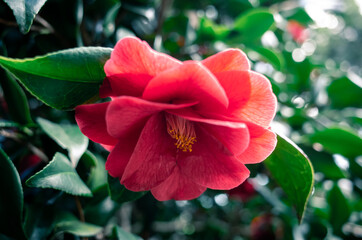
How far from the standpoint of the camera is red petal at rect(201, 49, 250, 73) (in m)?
0.46

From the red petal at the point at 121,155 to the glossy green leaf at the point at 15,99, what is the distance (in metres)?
0.32

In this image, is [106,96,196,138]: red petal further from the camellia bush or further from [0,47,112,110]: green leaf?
[0,47,112,110]: green leaf

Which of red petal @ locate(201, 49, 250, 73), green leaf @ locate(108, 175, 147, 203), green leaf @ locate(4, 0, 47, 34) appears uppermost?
green leaf @ locate(4, 0, 47, 34)

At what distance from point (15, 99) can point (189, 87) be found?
0.46 meters

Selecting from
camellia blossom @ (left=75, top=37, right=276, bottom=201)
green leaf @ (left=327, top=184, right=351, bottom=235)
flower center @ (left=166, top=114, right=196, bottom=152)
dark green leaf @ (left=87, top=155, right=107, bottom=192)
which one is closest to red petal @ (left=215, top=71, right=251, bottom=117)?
camellia blossom @ (left=75, top=37, right=276, bottom=201)

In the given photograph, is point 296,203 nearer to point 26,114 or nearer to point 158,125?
point 158,125

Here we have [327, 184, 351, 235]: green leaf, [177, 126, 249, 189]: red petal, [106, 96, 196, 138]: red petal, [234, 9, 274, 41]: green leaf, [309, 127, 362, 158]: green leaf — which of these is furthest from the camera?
[327, 184, 351, 235]: green leaf

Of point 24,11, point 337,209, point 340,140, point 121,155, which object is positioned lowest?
point 337,209

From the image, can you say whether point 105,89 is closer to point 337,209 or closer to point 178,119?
point 178,119

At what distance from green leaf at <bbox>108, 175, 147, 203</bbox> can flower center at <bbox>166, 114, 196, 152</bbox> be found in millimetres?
162

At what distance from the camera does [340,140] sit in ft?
2.85

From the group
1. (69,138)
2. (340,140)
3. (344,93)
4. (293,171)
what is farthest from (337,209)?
(69,138)

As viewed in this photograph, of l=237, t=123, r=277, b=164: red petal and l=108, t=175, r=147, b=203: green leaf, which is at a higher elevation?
l=237, t=123, r=277, b=164: red petal

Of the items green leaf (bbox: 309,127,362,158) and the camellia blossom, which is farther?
green leaf (bbox: 309,127,362,158)
